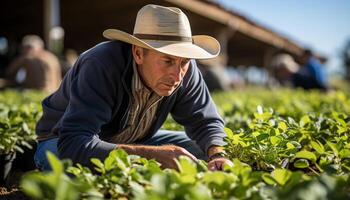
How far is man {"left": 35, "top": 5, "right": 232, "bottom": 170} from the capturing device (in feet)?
6.67

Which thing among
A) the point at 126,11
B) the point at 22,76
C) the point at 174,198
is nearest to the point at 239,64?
the point at 126,11

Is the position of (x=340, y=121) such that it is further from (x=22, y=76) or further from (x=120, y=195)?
(x=22, y=76)

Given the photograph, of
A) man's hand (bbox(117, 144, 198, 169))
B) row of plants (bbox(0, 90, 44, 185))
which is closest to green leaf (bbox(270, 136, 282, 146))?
man's hand (bbox(117, 144, 198, 169))

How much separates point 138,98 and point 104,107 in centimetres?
31

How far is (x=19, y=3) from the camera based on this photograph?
32.7 ft

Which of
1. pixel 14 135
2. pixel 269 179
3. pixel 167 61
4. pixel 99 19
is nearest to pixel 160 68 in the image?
pixel 167 61

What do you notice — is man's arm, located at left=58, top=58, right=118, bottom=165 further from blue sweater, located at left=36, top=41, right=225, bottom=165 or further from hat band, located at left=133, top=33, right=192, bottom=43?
hat band, located at left=133, top=33, right=192, bottom=43

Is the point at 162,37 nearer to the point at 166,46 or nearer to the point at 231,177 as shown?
the point at 166,46

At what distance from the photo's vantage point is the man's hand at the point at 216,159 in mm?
1963

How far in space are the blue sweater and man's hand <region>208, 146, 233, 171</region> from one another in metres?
0.04

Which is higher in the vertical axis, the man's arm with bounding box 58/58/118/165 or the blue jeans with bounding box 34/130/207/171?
the man's arm with bounding box 58/58/118/165

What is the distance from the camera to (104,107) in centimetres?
215

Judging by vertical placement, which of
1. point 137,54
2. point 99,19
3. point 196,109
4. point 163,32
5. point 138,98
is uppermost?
point 163,32

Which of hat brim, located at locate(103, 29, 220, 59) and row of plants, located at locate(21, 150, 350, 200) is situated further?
hat brim, located at locate(103, 29, 220, 59)
